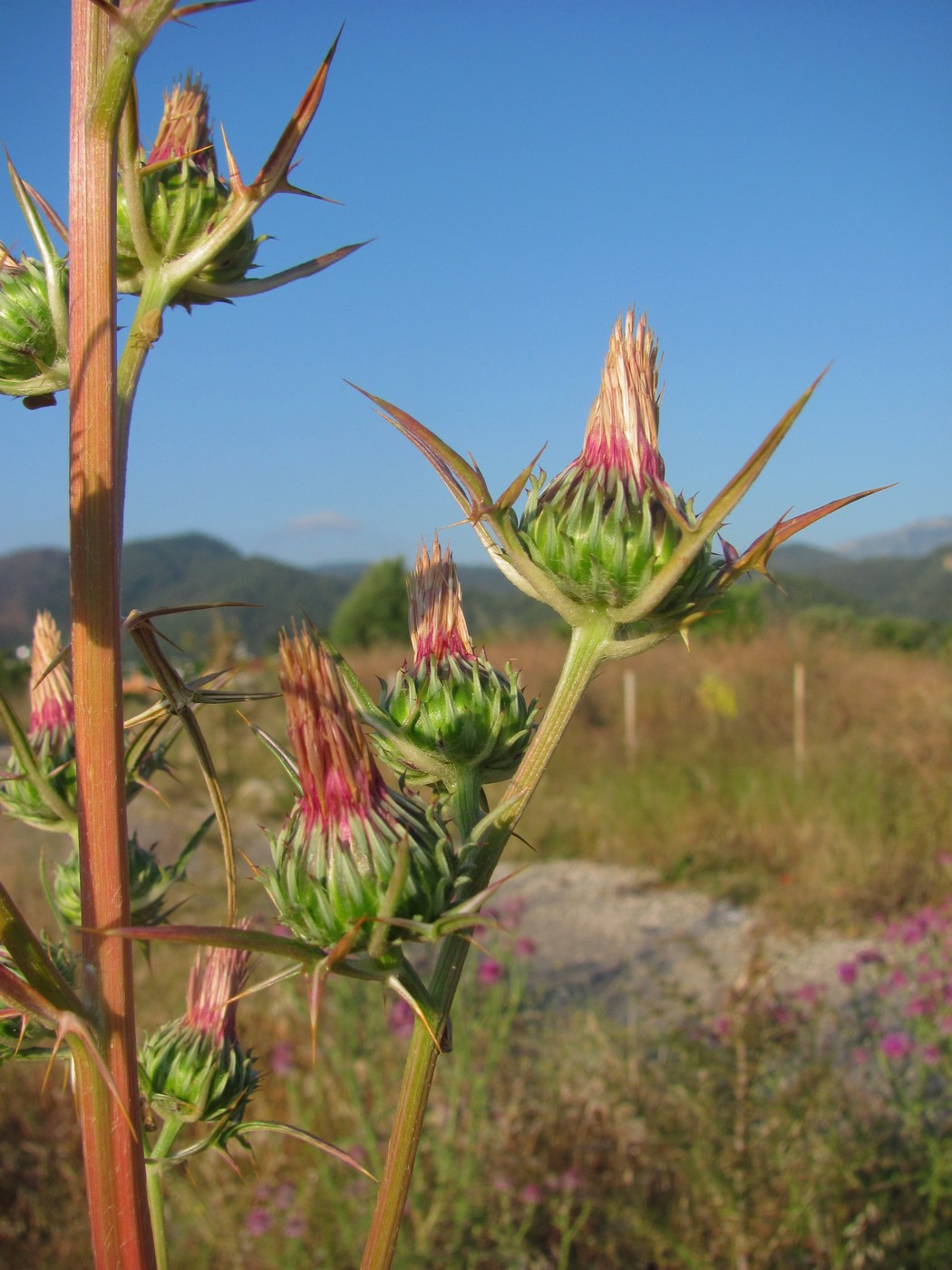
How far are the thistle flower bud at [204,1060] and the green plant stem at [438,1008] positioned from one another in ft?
1.18

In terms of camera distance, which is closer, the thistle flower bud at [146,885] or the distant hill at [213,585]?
the thistle flower bud at [146,885]

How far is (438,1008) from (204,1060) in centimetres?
52

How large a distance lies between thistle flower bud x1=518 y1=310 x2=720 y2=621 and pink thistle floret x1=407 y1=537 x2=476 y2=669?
15 centimetres

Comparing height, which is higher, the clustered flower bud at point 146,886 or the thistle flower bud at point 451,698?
the thistle flower bud at point 451,698

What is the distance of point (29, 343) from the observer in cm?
92

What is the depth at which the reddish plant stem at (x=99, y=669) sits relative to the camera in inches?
25.4

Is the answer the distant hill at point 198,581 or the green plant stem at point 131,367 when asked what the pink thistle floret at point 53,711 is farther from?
the distant hill at point 198,581

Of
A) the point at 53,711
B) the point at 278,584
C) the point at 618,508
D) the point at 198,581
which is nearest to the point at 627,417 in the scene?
the point at 618,508

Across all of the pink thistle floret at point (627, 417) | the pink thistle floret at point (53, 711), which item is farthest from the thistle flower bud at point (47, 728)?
the pink thistle floret at point (627, 417)

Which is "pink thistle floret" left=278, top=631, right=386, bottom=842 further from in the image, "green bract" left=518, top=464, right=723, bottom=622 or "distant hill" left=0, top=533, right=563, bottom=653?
"distant hill" left=0, top=533, right=563, bottom=653

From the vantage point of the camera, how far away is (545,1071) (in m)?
4.71

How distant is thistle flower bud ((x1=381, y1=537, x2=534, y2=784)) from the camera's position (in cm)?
100

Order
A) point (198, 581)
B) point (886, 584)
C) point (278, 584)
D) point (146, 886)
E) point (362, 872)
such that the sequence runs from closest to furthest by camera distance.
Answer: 1. point (362, 872)
2. point (146, 886)
3. point (278, 584)
4. point (198, 581)
5. point (886, 584)

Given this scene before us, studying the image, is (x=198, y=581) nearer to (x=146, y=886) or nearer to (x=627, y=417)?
(x=146, y=886)
